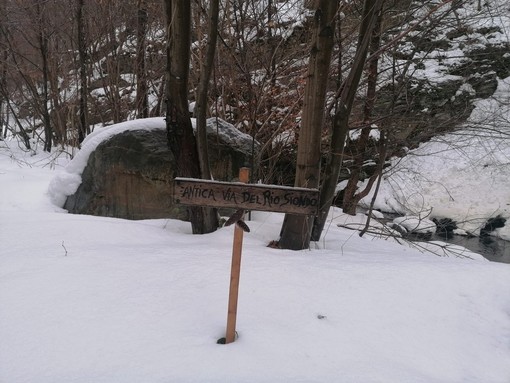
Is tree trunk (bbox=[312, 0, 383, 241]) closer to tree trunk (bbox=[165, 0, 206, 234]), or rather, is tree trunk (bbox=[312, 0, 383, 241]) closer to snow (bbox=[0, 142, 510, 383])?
snow (bbox=[0, 142, 510, 383])

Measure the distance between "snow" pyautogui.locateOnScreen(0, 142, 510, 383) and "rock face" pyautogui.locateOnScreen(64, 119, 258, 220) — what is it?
171cm

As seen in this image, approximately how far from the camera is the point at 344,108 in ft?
12.0

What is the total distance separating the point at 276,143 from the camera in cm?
671

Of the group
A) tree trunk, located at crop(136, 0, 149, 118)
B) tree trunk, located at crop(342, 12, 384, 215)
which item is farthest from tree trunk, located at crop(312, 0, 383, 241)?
tree trunk, located at crop(136, 0, 149, 118)

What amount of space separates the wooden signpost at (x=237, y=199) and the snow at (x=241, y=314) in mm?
276

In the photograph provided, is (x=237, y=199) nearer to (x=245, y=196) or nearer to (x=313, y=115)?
(x=245, y=196)

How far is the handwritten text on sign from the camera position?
1977 mm

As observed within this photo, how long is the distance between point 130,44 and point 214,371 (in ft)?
31.0

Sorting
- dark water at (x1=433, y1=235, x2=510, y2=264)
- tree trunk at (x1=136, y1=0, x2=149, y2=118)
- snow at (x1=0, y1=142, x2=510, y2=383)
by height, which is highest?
tree trunk at (x1=136, y1=0, x2=149, y2=118)

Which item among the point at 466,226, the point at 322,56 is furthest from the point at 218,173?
the point at 466,226

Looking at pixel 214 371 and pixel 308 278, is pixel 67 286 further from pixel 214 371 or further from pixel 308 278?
pixel 308 278

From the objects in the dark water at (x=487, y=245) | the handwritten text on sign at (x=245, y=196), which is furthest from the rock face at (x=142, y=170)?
the dark water at (x=487, y=245)

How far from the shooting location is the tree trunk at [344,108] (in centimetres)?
346

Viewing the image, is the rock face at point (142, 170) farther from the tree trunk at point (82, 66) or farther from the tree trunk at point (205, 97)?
the tree trunk at point (82, 66)
